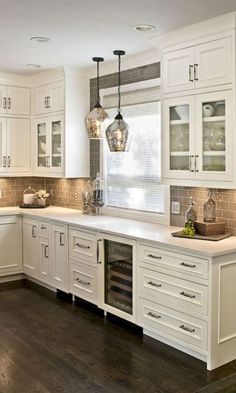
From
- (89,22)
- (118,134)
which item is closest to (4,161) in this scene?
(118,134)

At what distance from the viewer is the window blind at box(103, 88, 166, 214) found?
4523 mm

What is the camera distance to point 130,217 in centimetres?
482

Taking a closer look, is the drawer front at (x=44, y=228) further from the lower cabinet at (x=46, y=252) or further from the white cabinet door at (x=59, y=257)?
the white cabinet door at (x=59, y=257)

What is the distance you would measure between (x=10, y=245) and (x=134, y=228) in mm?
1988

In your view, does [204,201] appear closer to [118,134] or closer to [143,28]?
[118,134]

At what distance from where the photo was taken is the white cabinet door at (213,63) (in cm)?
335

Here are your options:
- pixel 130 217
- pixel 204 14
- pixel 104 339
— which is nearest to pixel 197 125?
pixel 204 14

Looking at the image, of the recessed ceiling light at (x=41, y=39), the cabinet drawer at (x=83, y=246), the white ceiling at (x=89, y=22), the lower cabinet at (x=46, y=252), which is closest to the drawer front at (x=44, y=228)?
the lower cabinet at (x=46, y=252)

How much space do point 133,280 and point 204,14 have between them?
86.7 inches

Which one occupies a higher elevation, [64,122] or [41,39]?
[41,39]

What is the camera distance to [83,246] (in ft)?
14.6

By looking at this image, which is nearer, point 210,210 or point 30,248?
point 210,210

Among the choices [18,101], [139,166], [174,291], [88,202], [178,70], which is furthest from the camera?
[18,101]

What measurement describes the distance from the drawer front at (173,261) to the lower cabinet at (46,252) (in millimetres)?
1283
